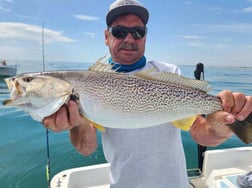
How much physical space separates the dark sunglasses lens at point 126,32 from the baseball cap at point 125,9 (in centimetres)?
14

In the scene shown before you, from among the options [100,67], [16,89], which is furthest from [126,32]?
[16,89]

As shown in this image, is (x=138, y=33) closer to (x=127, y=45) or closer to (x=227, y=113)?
(x=127, y=45)

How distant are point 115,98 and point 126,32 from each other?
3.40ft

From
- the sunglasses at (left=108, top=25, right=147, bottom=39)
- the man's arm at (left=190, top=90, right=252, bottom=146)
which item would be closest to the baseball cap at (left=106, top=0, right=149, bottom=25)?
the sunglasses at (left=108, top=25, right=147, bottom=39)

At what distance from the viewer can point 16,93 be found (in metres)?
2.05

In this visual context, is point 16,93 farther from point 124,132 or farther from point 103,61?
point 124,132

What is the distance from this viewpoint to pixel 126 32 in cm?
284

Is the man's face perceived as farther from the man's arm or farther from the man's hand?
the man's arm

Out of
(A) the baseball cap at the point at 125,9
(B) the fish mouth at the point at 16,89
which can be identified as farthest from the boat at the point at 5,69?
(B) the fish mouth at the point at 16,89

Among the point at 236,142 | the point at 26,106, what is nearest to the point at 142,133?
the point at 26,106

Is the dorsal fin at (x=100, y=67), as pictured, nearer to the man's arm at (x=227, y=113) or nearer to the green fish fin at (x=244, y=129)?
the man's arm at (x=227, y=113)

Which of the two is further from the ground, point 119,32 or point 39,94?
point 119,32

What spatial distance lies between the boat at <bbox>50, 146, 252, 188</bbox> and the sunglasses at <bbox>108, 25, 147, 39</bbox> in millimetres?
2450

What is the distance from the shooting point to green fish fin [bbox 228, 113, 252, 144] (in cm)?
213
